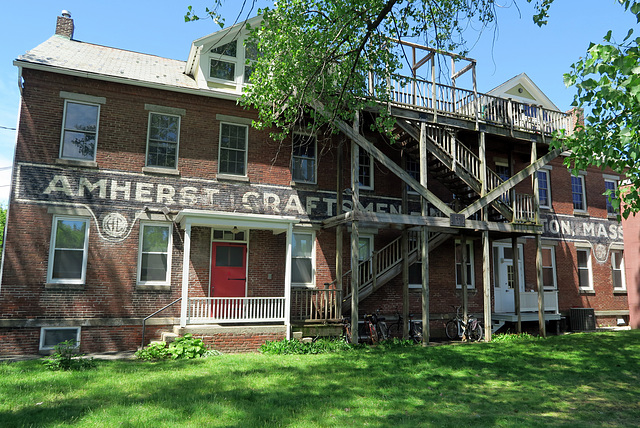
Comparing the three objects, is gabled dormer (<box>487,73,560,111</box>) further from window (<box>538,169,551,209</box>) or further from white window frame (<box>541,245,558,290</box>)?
white window frame (<box>541,245,558,290</box>)

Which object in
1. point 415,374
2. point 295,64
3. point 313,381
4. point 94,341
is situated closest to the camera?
point 313,381

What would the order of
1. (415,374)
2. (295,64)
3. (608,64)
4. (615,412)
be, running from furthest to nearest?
1. (295,64)
2. (415,374)
3. (608,64)
4. (615,412)

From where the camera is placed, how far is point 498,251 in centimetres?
1905

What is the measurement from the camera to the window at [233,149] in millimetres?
14688

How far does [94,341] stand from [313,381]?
687cm

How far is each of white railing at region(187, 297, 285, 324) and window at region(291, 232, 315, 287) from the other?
126 cm

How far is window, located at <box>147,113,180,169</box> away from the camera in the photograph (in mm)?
13914

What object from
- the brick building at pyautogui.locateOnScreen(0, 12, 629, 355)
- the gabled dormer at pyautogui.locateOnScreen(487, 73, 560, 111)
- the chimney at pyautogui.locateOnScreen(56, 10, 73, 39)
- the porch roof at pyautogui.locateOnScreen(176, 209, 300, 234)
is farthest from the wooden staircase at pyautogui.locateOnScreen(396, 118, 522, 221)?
the chimney at pyautogui.locateOnScreen(56, 10, 73, 39)

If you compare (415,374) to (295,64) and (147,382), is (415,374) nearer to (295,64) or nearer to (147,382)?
(147,382)

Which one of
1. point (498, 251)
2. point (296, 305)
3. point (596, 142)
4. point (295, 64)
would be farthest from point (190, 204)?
point (498, 251)

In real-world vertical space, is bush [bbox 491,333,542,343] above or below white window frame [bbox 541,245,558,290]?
below

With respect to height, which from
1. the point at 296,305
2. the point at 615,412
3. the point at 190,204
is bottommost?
the point at 615,412

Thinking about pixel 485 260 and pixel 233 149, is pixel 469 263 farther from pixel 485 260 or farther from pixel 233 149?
pixel 233 149

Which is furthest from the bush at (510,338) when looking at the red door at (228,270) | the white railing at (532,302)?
the red door at (228,270)
